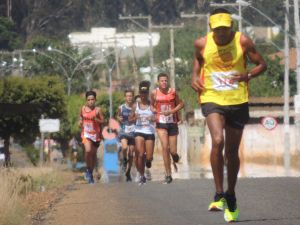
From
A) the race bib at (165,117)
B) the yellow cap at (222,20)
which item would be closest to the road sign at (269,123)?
the race bib at (165,117)

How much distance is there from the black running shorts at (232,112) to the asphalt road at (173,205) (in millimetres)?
996

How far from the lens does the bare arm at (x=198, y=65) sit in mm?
11648

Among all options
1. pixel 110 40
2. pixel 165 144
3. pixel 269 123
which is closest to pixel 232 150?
pixel 165 144

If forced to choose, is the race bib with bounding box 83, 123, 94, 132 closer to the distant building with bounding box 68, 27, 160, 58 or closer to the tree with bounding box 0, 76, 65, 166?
the tree with bounding box 0, 76, 65, 166

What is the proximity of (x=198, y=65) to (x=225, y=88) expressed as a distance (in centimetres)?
40

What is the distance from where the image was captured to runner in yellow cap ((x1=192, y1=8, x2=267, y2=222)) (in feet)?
37.8

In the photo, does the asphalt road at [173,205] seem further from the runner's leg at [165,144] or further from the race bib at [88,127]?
the race bib at [88,127]

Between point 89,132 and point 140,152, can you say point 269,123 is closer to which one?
point 89,132

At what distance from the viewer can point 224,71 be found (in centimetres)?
1162

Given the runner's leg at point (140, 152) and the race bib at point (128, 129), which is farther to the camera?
the race bib at point (128, 129)

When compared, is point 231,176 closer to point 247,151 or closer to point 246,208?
point 246,208

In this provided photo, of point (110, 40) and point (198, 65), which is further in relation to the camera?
point (110, 40)

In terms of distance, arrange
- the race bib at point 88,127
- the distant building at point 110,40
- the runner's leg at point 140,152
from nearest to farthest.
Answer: the runner's leg at point 140,152, the race bib at point 88,127, the distant building at point 110,40

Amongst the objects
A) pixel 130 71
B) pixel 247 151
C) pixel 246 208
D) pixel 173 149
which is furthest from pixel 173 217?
pixel 130 71
